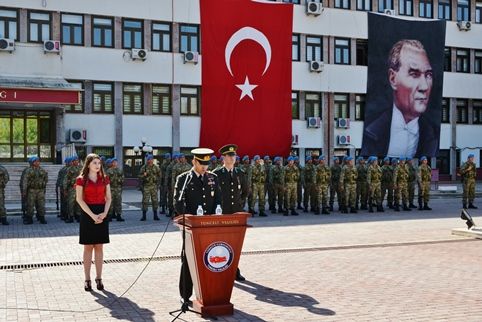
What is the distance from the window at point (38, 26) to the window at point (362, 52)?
19.0 meters

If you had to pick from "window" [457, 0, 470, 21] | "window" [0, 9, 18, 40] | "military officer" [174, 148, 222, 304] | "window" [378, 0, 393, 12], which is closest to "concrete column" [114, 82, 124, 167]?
→ "window" [0, 9, 18, 40]

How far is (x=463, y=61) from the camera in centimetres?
4225

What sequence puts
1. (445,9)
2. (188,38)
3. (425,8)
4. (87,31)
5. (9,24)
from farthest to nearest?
(445,9) → (425,8) → (188,38) → (87,31) → (9,24)

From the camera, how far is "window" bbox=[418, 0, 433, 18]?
133ft

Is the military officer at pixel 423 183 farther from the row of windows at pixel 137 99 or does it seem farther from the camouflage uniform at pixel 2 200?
the row of windows at pixel 137 99

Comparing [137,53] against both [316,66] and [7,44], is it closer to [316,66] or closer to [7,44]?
[7,44]

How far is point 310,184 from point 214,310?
14.1 m

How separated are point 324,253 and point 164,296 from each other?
4374mm

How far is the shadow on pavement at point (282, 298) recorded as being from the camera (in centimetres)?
725

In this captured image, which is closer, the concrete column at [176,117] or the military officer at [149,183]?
the military officer at [149,183]

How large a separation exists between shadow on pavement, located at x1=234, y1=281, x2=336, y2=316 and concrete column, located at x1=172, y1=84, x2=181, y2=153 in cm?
2555

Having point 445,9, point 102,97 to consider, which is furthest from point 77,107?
point 445,9

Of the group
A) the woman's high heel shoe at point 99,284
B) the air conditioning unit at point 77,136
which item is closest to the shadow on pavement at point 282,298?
the woman's high heel shoe at point 99,284

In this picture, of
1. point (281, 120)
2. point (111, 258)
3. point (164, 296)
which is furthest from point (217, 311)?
point (281, 120)
